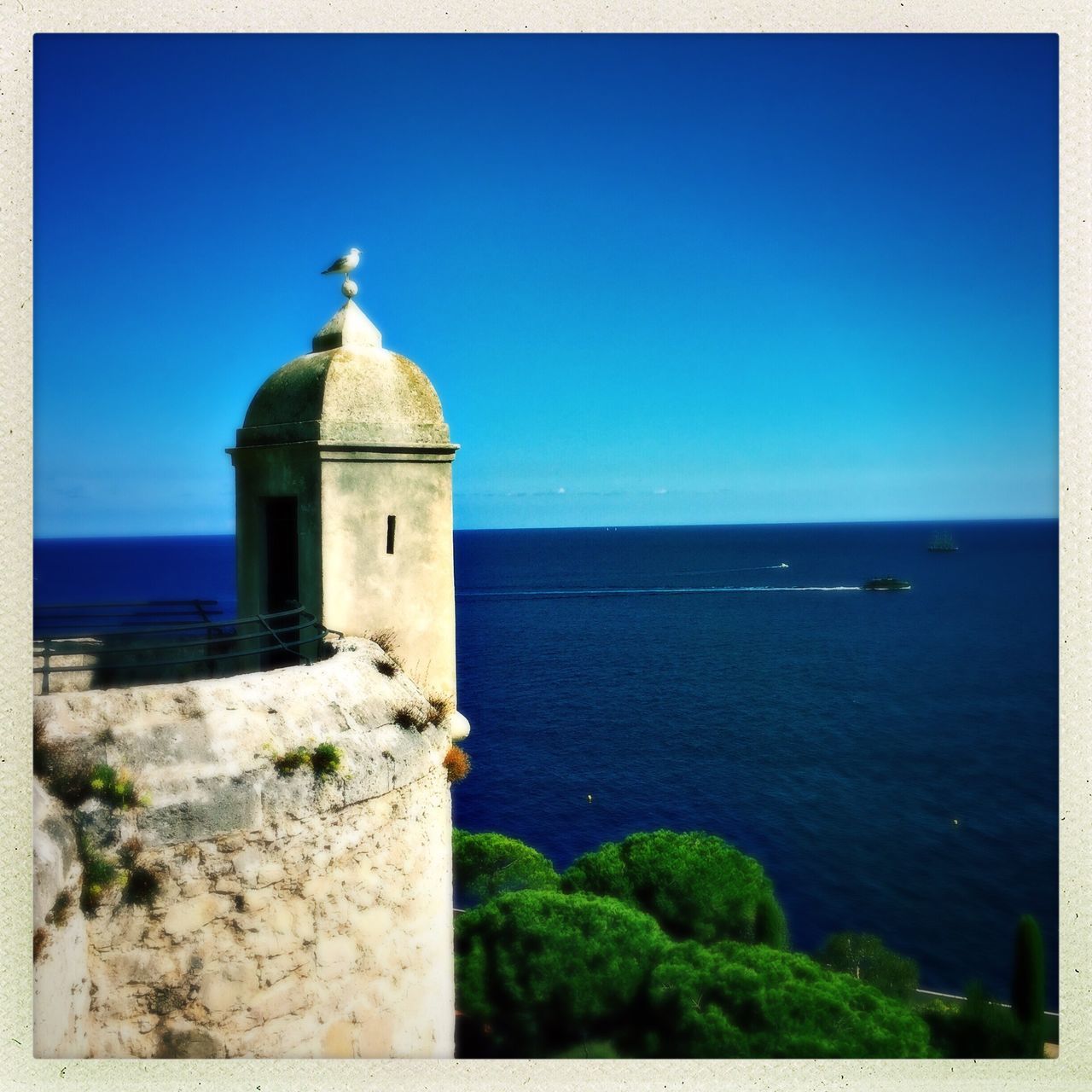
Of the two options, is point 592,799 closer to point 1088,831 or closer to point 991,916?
point 991,916

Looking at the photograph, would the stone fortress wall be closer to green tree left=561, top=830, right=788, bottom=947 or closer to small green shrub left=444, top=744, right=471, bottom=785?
small green shrub left=444, top=744, right=471, bottom=785

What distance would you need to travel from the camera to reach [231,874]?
4.21m

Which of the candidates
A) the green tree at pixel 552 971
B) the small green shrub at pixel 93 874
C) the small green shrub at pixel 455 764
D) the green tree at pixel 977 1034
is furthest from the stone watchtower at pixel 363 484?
the green tree at pixel 977 1034

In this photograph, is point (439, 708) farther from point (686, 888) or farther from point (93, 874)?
point (686, 888)

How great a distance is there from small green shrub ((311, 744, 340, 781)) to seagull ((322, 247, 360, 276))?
3401mm

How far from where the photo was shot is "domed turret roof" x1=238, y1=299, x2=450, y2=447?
5883 mm

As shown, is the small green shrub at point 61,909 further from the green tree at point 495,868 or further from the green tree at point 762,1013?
the green tree at point 495,868

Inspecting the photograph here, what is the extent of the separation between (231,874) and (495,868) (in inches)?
554

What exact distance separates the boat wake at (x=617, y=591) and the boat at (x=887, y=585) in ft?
6.47

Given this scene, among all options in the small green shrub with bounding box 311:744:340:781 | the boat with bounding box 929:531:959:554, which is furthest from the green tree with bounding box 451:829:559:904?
the boat with bounding box 929:531:959:554

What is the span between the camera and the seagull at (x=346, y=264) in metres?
Result: 6.29

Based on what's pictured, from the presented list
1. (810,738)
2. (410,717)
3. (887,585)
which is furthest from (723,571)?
(410,717)

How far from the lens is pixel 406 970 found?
5.16 m

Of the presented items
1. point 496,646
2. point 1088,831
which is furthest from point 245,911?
point 496,646
